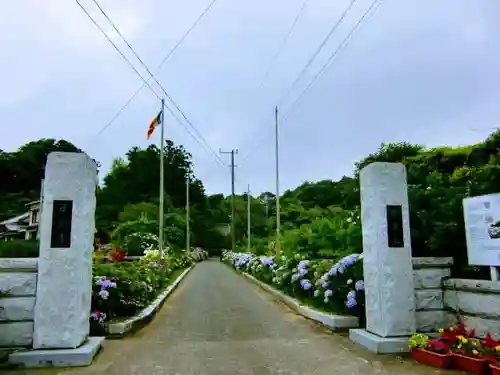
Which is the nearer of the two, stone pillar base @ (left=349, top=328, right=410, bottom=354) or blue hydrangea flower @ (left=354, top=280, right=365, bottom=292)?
stone pillar base @ (left=349, top=328, right=410, bottom=354)

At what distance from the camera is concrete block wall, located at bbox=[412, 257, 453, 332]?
6.53 meters

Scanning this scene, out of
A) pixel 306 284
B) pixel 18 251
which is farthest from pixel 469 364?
pixel 18 251

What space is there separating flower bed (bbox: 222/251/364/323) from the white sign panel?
6.47ft

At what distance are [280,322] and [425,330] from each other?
3191 millimetres

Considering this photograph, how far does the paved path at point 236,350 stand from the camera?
5465mm

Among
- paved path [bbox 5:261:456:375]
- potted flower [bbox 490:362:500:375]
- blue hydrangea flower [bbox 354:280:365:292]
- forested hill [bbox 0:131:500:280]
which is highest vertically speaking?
forested hill [bbox 0:131:500:280]

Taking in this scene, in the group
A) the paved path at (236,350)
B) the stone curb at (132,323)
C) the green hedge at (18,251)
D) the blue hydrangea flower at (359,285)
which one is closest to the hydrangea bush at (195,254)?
the green hedge at (18,251)

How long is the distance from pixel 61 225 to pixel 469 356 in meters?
5.09

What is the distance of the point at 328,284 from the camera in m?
8.31

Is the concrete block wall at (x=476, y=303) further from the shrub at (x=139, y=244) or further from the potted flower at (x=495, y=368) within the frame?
the shrub at (x=139, y=244)

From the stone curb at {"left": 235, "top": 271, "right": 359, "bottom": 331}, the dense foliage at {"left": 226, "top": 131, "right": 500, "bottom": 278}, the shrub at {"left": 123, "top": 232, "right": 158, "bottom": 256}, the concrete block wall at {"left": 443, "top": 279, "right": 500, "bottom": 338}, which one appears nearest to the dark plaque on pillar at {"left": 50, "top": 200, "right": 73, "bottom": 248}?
the stone curb at {"left": 235, "top": 271, "right": 359, "bottom": 331}

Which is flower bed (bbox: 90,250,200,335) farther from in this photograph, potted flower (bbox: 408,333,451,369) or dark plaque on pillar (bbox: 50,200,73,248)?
potted flower (bbox: 408,333,451,369)

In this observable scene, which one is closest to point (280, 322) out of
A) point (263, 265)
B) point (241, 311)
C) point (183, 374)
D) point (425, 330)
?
point (241, 311)

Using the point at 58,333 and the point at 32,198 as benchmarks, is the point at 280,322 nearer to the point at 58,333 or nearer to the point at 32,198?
the point at 58,333
